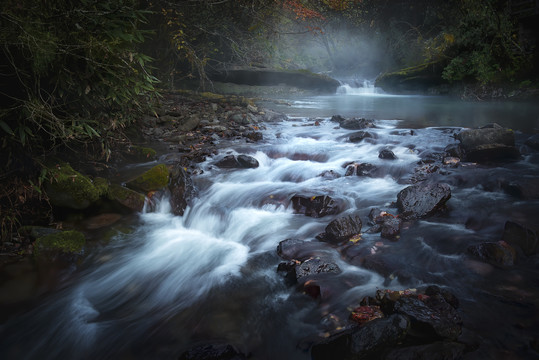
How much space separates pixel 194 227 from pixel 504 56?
51.5 feet

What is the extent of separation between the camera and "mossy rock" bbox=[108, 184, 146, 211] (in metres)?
4.71

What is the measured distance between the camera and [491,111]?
12391mm

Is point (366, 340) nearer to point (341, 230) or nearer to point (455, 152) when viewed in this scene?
point (341, 230)

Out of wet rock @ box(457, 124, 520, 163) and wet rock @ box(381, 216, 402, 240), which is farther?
wet rock @ box(457, 124, 520, 163)

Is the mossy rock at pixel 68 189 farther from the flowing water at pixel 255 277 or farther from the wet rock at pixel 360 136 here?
the wet rock at pixel 360 136

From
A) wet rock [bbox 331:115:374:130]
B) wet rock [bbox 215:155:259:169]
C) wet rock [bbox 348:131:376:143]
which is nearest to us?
wet rock [bbox 215:155:259:169]

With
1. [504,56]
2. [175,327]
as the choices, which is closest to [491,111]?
[504,56]

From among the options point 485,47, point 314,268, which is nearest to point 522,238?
point 314,268

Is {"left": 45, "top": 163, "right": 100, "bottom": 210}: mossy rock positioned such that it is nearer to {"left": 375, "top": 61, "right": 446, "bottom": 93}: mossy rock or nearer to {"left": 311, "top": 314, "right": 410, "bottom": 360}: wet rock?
{"left": 311, "top": 314, "right": 410, "bottom": 360}: wet rock

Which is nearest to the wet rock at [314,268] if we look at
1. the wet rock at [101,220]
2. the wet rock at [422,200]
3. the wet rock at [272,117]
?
the wet rock at [422,200]

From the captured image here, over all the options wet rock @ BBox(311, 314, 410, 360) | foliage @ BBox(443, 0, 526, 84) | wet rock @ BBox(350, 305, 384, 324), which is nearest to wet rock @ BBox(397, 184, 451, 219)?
wet rock @ BBox(350, 305, 384, 324)

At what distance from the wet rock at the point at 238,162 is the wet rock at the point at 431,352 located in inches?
204

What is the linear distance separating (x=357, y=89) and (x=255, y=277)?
24391mm

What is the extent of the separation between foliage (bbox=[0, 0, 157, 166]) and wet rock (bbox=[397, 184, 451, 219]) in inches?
161
